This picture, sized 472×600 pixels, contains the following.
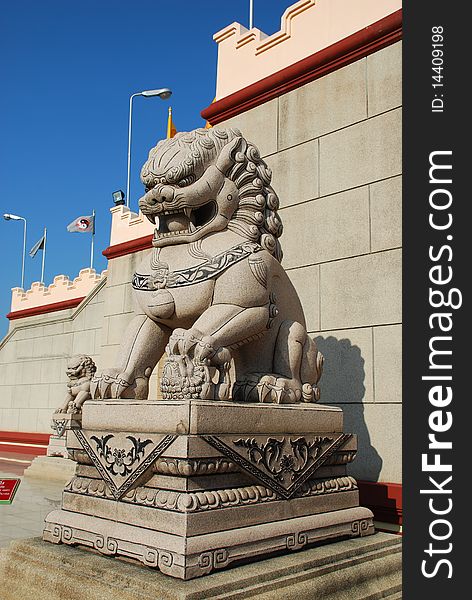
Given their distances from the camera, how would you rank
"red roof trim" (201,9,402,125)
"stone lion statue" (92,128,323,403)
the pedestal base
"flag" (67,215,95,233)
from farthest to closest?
"flag" (67,215,95,233), "red roof trim" (201,9,402,125), "stone lion statue" (92,128,323,403), the pedestal base

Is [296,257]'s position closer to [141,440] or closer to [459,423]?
[459,423]

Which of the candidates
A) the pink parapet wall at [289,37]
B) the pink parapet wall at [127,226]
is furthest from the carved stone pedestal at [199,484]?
the pink parapet wall at [127,226]

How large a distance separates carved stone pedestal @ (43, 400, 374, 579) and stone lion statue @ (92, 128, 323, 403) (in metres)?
0.18

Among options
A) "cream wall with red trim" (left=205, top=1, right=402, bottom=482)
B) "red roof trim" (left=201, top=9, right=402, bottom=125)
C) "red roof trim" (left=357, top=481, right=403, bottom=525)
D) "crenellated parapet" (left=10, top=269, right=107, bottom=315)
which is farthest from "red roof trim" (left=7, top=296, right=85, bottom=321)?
"red roof trim" (left=357, top=481, right=403, bottom=525)

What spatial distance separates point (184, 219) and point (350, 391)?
1.99 m

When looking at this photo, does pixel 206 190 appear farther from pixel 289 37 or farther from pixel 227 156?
pixel 289 37

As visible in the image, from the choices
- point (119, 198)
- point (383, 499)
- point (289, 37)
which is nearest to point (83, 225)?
point (119, 198)

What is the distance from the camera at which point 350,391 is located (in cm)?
419

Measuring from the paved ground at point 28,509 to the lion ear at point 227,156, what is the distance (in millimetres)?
2666

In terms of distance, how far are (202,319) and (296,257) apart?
2.15m

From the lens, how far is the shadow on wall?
13.1 feet

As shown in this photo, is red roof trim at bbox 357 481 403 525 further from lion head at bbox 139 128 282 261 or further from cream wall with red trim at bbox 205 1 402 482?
lion head at bbox 139 128 282 261

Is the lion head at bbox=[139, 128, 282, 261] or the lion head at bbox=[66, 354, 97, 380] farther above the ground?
the lion head at bbox=[139, 128, 282, 261]

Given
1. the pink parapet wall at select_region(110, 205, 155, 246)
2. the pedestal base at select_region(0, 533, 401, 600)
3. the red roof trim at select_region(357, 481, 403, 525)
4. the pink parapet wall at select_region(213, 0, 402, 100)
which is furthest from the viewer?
the pink parapet wall at select_region(110, 205, 155, 246)
